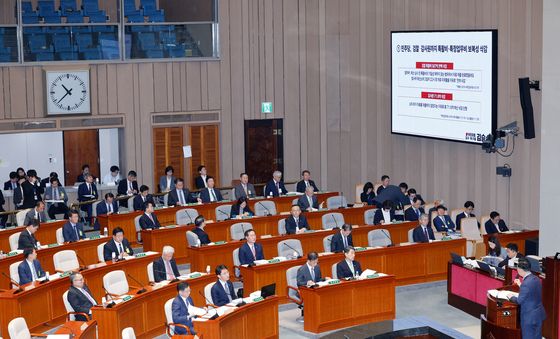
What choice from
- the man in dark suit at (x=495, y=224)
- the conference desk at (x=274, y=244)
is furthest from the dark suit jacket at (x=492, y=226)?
the conference desk at (x=274, y=244)

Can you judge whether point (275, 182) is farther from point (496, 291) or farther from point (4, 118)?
point (496, 291)

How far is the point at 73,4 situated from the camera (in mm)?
22094

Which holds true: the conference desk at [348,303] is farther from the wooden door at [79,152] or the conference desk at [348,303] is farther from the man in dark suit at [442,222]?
the wooden door at [79,152]

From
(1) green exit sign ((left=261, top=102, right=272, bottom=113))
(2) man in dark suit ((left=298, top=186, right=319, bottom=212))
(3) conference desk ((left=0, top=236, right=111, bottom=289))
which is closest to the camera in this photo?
(3) conference desk ((left=0, top=236, right=111, bottom=289))

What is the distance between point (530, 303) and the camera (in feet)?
41.4

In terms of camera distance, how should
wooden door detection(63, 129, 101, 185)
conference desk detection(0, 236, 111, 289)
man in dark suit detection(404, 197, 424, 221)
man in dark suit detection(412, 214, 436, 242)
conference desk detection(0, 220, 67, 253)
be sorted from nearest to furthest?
conference desk detection(0, 236, 111, 289), man in dark suit detection(412, 214, 436, 242), conference desk detection(0, 220, 67, 253), man in dark suit detection(404, 197, 424, 221), wooden door detection(63, 129, 101, 185)

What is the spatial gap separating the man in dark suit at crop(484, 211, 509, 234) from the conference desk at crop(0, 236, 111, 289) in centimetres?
698

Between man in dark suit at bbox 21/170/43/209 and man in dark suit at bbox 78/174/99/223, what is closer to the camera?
man in dark suit at bbox 21/170/43/209

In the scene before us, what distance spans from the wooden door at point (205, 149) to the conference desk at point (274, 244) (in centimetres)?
579

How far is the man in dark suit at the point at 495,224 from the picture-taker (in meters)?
17.9

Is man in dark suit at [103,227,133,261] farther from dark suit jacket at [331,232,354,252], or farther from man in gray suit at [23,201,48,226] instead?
dark suit jacket at [331,232,354,252]

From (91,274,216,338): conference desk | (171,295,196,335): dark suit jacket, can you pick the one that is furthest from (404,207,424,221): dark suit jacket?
(171,295,196,335): dark suit jacket

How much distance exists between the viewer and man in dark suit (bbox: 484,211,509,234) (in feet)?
58.6

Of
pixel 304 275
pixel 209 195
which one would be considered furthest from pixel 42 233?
pixel 304 275
